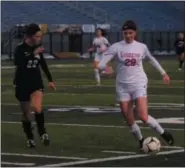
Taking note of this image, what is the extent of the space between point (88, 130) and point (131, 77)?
8.80 feet

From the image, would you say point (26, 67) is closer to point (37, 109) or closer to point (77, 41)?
point (37, 109)

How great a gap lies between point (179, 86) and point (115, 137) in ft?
42.9

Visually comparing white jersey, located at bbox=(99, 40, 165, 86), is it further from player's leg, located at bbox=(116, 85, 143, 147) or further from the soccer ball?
the soccer ball

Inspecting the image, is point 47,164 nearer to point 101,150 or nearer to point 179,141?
point 101,150

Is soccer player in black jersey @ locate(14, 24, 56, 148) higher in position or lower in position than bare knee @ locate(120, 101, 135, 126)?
higher

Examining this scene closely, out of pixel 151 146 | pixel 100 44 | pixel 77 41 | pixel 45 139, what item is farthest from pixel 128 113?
pixel 77 41

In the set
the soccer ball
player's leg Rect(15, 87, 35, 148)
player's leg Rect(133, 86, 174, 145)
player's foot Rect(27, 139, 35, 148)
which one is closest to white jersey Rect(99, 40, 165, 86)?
player's leg Rect(133, 86, 174, 145)

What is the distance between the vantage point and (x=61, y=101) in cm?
2052

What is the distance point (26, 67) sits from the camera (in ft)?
39.6

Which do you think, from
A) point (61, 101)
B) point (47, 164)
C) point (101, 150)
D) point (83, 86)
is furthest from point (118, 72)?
point (83, 86)

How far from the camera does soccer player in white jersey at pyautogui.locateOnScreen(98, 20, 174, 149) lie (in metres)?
11.7

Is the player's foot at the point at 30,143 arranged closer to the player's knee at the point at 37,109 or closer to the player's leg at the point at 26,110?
the player's leg at the point at 26,110

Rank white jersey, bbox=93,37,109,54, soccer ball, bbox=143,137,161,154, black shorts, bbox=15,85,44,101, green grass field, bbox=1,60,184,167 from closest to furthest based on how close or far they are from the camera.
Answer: green grass field, bbox=1,60,184,167 < soccer ball, bbox=143,137,161,154 < black shorts, bbox=15,85,44,101 < white jersey, bbox=93,37,109,54

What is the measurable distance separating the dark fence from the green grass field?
31.5 m
